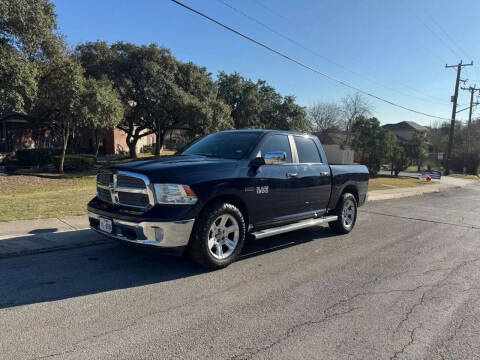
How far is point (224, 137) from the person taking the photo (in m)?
5.66

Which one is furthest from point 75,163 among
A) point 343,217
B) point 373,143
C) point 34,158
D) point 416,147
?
point 416,147

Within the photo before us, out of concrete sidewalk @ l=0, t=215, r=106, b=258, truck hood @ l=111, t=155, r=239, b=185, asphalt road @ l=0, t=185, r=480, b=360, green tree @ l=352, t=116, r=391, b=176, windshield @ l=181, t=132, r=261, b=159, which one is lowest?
asphalt road @ l=0, t=185, r=480, b=360

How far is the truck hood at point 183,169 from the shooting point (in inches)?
161

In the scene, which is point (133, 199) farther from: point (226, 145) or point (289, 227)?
point (289, 227)

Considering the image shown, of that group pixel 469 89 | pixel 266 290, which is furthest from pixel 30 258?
pixel 469 89

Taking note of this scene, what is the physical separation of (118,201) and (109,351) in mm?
2138

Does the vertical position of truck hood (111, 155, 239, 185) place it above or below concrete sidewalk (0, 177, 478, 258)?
above

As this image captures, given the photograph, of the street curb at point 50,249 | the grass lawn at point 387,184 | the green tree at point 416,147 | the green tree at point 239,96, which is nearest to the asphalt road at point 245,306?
the street curb at point 50,249

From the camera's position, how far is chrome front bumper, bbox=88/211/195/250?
3.95 m

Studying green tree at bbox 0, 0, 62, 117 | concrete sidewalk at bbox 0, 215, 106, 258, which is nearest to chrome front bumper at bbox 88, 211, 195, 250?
concrete sidewalk at bbox 0, 215, 106, 258

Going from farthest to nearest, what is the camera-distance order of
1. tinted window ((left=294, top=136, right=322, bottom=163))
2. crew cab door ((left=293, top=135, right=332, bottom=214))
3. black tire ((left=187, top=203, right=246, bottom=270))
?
tinted window ((left=294, top=136, right=322, bottom=163)), crew cab door ((left=293, top=135, right=332, bottom=214)), black tire ((left=187, top=203, right=246, bottom=270))

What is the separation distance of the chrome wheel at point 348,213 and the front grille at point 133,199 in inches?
172

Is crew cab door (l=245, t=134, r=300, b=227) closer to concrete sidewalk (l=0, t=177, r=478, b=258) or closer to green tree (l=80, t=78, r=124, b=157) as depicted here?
concrete sidewalk (l=0, t=177, r=478, b=258)

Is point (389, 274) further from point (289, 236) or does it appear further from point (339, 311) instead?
point (289, 236)
